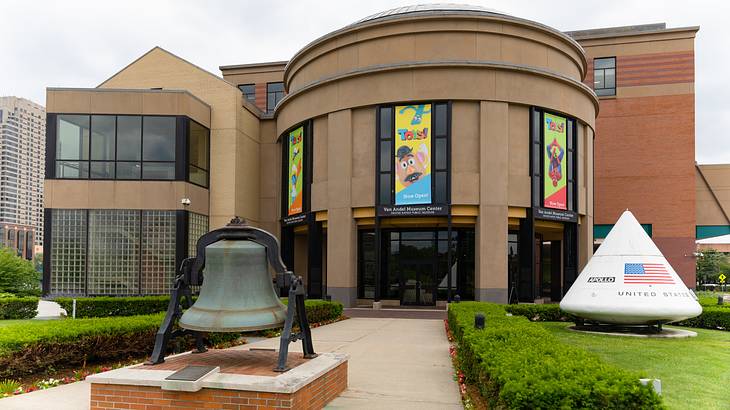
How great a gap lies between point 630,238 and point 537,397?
14553mm

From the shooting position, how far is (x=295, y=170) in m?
31.7

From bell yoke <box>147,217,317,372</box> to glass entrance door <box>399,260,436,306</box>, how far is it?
73.6 feet

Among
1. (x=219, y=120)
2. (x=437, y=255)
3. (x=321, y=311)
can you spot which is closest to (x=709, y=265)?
(x=437, y=255)

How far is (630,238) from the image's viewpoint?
1781cm

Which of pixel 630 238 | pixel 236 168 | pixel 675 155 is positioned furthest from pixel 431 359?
pixel 675 155

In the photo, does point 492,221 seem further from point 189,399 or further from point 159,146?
point 189,399

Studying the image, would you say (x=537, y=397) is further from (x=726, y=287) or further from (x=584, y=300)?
(x=726, y=287)

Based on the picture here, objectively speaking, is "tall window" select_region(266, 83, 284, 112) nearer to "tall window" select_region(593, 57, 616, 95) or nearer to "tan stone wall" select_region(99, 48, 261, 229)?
"tan stone wall" select_region(99, 48, 261, 229)

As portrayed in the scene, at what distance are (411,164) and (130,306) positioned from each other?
44.5ft

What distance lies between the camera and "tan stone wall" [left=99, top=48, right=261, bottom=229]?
3167cm

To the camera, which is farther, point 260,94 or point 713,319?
point 260,94

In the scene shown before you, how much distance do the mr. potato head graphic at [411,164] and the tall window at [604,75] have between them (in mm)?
23090

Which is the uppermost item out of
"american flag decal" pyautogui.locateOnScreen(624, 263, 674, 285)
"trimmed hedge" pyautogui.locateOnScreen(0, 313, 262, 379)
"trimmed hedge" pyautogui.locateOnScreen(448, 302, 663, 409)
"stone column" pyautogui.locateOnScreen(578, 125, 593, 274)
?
"stone column" pyautogui.locateOnScreen(578, 125, 593, 274)

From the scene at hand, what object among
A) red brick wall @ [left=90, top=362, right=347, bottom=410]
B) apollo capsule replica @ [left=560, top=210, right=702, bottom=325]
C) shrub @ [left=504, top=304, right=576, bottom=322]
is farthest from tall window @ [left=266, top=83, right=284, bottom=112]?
red brick wall @ [left=90, top=362, right=347, bottom=410]
